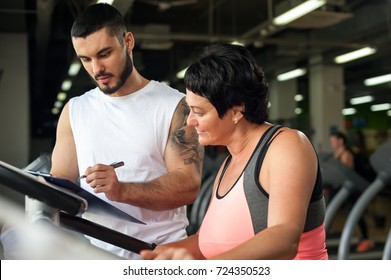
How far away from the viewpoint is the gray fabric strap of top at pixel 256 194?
98 cm

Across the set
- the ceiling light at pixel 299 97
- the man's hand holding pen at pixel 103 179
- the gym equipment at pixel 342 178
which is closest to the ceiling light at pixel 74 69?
the man's hand holding pen at pixel 103 179

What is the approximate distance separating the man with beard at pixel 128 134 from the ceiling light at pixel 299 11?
2.45 meters

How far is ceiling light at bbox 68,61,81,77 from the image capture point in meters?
1.31

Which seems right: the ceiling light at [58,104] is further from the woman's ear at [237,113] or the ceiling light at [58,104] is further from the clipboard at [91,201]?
the woman's ear at [237,113]

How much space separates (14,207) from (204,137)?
0.36 meters

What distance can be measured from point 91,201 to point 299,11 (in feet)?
10.2

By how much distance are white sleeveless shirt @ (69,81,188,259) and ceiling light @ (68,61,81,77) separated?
0.26 ft

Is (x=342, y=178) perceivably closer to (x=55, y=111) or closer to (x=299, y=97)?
(x=299, y=97)

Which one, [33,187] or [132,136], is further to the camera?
[132,136]

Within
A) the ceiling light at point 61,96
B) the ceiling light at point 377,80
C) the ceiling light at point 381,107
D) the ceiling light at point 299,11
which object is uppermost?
the ceiling light at point 299,11

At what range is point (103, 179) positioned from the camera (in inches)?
44.4

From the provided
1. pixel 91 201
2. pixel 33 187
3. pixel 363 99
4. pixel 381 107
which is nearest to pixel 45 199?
pixel 33 187

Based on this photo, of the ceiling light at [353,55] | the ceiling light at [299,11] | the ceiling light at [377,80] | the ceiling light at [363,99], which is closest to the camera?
the ceiling light at [299,11]

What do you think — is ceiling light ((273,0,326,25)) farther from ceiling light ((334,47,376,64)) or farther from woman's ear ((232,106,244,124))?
woman's ear ((232,106,244,124))
